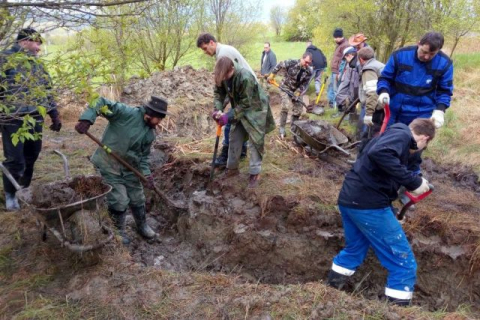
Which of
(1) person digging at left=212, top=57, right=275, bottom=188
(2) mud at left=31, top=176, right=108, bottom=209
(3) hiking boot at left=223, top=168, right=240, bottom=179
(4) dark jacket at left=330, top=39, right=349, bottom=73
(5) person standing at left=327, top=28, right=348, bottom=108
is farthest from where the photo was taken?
(4) dark jacket at left=330, top=39, right=349, bottom=73

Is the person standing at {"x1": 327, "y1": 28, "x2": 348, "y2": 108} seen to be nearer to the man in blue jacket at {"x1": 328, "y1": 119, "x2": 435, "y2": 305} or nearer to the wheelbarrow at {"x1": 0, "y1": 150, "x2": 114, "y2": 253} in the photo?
the man in blue jacket at {"x1": 328, "y1": 119, "x2": 435, "y2": 305}

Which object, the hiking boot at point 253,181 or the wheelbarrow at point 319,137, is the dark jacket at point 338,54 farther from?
the hiking boot at point 253,181

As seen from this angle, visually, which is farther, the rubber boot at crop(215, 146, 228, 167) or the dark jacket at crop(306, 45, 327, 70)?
the dark jacket at crop(306, 45, 327, 70)

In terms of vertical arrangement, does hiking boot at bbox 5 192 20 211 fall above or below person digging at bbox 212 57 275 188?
below

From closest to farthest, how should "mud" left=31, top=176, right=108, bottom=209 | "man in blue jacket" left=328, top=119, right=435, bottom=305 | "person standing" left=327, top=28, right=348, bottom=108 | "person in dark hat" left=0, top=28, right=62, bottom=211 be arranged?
"person in dark hat" left=0, top=28, right=62, bottom=211
"man in blue jacket" left=328, top=119, right=435, bottom=305
"mud" left=31, top=176, right=108, bottom=209
"person standing" left=327, top=28, right=348, bottom=108

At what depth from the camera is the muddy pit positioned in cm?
411

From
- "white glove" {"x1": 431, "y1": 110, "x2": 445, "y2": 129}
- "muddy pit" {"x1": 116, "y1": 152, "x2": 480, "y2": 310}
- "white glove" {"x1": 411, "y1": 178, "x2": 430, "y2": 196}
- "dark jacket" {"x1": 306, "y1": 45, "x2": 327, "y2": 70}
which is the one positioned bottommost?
"muddy pit" {"x1": 116, "y1": 152, "x2": 480, "y2": 310}

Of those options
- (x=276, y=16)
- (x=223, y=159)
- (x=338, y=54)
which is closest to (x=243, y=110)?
(x=223, y=159)

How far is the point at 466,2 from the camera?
9.49 m

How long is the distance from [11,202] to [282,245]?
3.33 metres

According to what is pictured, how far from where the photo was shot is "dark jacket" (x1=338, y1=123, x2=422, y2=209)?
304cm

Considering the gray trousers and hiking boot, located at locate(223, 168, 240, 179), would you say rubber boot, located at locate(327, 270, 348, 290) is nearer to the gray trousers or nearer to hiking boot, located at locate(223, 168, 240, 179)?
the gray trousers

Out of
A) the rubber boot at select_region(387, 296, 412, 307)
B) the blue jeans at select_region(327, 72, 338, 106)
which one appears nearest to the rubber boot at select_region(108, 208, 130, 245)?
the rubber boot at select_region(387, 296, 412, 307)

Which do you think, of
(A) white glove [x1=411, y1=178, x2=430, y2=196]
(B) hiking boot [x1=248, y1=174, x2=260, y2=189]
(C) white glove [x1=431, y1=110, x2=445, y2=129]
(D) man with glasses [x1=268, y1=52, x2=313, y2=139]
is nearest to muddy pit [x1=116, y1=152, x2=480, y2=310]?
(B) hiking boot [x1=248, y1=174, x2=260, y2=189]
